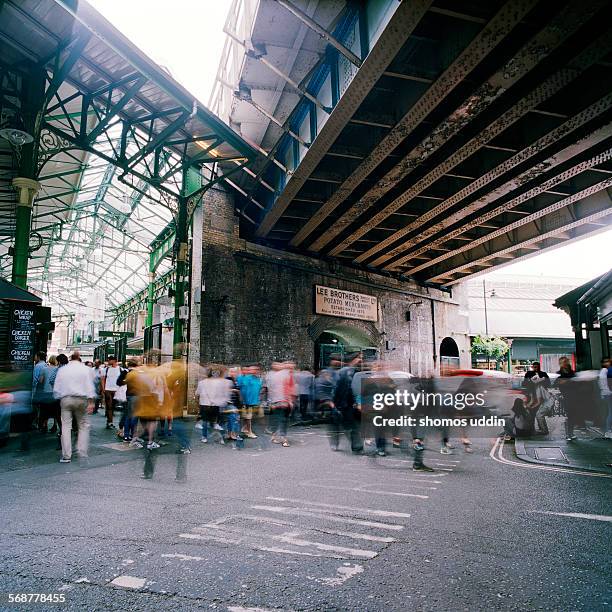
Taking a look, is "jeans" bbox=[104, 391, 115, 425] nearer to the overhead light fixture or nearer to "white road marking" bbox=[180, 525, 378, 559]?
the overhead light fixture

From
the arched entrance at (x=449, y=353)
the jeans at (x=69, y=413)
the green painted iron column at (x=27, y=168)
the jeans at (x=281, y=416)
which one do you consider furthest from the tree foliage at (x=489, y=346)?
the jeans at (x=69, y=413)

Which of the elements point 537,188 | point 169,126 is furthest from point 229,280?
point 537,188

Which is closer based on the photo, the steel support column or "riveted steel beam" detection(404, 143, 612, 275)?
"riveted steel beam" detection(404, 143, 612, 275)

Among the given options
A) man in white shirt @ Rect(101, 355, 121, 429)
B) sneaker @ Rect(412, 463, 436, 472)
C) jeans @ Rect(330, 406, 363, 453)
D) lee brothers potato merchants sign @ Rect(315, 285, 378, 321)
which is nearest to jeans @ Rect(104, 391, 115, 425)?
man in white shirt @ Rect(101, 355, 121, 429)

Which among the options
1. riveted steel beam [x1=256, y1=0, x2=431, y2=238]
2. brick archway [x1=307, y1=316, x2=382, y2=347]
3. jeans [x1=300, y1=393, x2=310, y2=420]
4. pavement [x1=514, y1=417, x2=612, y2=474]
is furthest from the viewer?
brick archway [x1=307, y1=316, x2=382, y2=347]

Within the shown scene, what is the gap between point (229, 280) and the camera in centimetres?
1659

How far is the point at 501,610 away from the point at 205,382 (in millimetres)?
7456

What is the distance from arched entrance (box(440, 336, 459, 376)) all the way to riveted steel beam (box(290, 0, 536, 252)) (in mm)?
15547

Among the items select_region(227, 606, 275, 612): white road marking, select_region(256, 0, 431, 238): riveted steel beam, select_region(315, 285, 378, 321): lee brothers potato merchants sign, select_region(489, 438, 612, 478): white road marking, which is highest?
select_region(256, 0, 431, 238): riveted steel beam

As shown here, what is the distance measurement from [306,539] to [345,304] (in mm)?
16908

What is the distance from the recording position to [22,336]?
10.9m

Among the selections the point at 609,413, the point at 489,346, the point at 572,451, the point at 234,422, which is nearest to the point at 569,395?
the point at 609,413

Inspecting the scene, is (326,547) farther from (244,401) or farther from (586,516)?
(244,401)

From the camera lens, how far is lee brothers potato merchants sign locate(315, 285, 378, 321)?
776 inches
